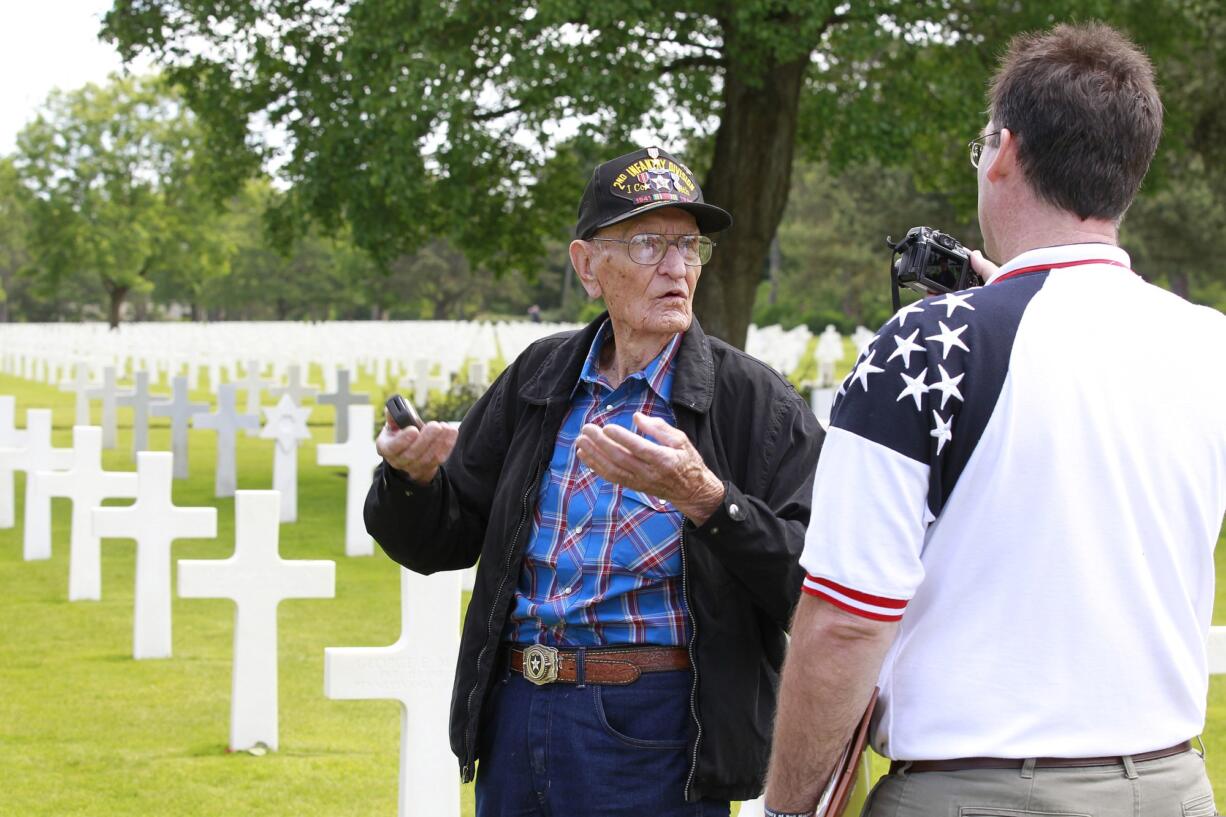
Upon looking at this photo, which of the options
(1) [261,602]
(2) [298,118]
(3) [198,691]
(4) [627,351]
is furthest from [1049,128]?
(2) [298,118]

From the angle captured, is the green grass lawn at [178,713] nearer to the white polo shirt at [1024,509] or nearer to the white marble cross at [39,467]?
the white marble cross at [39,467]

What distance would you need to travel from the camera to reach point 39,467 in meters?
12.2

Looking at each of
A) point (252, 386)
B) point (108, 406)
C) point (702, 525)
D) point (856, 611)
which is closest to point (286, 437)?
point (252, 386)

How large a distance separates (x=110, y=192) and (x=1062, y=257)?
181ft

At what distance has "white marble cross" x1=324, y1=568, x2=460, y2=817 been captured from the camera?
188 inches

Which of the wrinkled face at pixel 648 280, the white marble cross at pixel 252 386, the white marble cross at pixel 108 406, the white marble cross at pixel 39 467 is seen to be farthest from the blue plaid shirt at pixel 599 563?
the white marble cross at pixel 108 406

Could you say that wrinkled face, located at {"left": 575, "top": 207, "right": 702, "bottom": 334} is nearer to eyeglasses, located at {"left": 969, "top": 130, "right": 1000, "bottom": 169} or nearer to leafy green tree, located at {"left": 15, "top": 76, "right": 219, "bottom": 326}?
eyeglasses, located at {"left": 969, "top": 130, "right": 1000, "bottom": 169}

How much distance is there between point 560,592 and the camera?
3.01 meters

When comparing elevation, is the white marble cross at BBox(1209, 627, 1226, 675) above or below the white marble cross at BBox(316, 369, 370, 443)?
above

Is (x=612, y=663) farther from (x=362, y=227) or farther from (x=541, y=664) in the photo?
(x=362, y=227)

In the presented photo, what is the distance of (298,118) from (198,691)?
31.1ft

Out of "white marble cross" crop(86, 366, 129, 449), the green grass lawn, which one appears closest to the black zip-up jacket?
the green grass lawn

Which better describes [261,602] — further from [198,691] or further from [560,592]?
[560,592]

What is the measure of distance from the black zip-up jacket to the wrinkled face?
0.07 metres
